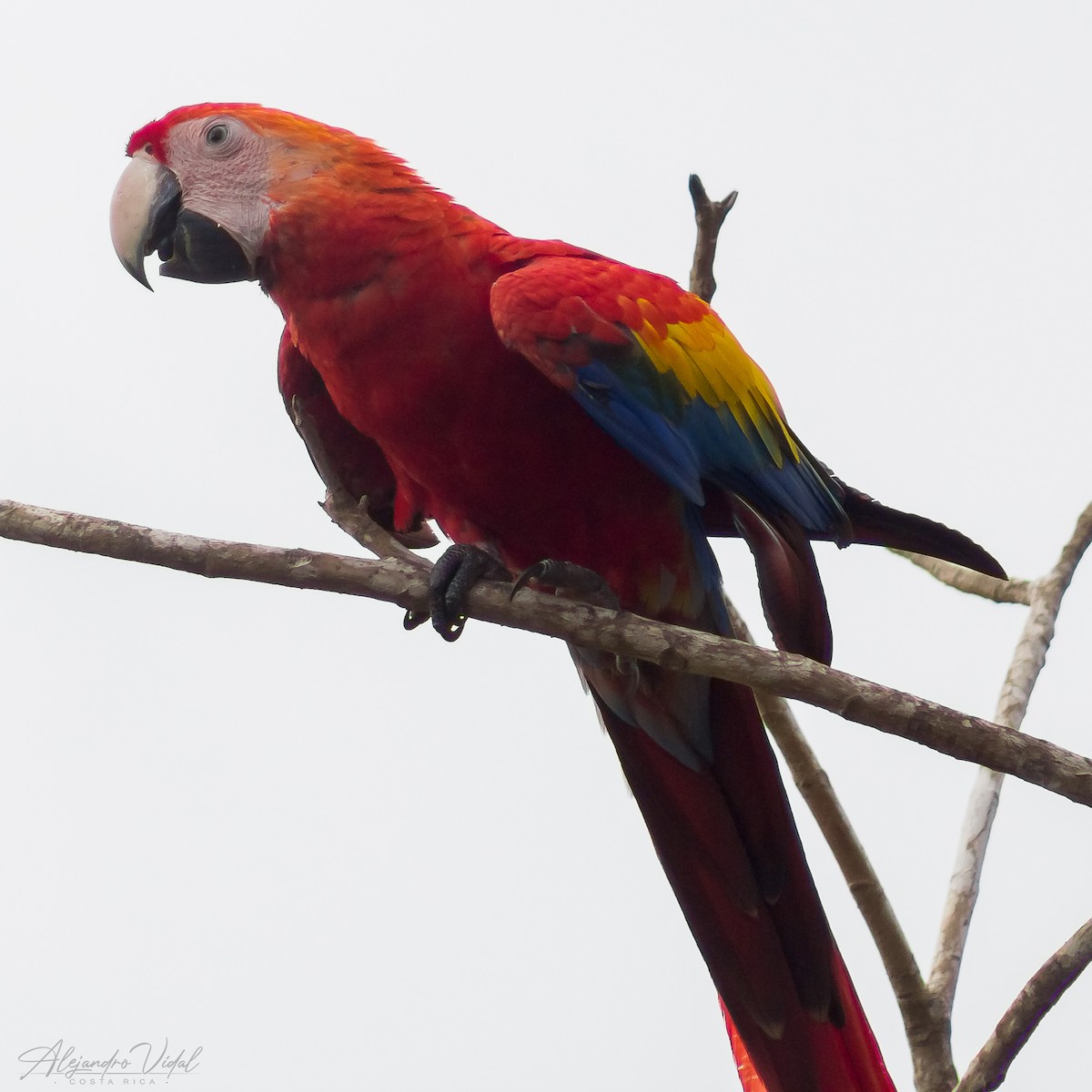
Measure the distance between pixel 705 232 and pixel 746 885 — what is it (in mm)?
1158

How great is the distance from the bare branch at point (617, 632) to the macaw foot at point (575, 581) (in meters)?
0.13

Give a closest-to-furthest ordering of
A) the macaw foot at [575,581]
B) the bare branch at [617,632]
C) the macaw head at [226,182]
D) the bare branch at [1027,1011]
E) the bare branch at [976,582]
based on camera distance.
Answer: the bare branch at [617,632], the bare branch at [1027,1011], the macaw foot at [575,581], the macaw head at [226,182], the bare branch at [976,582]

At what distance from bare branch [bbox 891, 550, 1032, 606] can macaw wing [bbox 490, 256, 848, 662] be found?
48 centimetres

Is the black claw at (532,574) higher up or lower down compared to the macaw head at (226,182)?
lower down

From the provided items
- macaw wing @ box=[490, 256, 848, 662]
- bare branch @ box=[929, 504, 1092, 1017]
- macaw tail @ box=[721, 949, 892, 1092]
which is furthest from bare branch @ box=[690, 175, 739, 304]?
macaw tail @ box=[721, 949, 892, 1092]

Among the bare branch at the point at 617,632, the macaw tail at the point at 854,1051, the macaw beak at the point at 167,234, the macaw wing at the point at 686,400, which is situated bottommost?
the macaw tail at the point at 854,1051

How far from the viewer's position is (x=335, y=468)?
2.14 metres

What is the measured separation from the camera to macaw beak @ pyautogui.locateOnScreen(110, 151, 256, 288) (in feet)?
6.27

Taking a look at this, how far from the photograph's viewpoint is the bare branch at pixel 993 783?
Answer: 2.01 meters

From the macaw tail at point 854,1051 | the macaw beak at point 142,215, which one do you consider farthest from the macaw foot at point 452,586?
the macaw tail at point 854,1051

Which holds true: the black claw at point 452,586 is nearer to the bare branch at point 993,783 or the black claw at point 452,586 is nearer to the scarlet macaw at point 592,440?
the scarlet macaw at point 592,440

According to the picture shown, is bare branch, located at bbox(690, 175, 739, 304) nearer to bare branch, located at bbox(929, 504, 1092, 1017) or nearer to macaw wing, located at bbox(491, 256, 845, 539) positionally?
macaw wing, located at bbox(491, 256, 845, 539)

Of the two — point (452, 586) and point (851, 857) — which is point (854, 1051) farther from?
point (452, 586)

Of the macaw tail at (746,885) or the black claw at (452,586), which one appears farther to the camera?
the macaw tail at (746,885)
